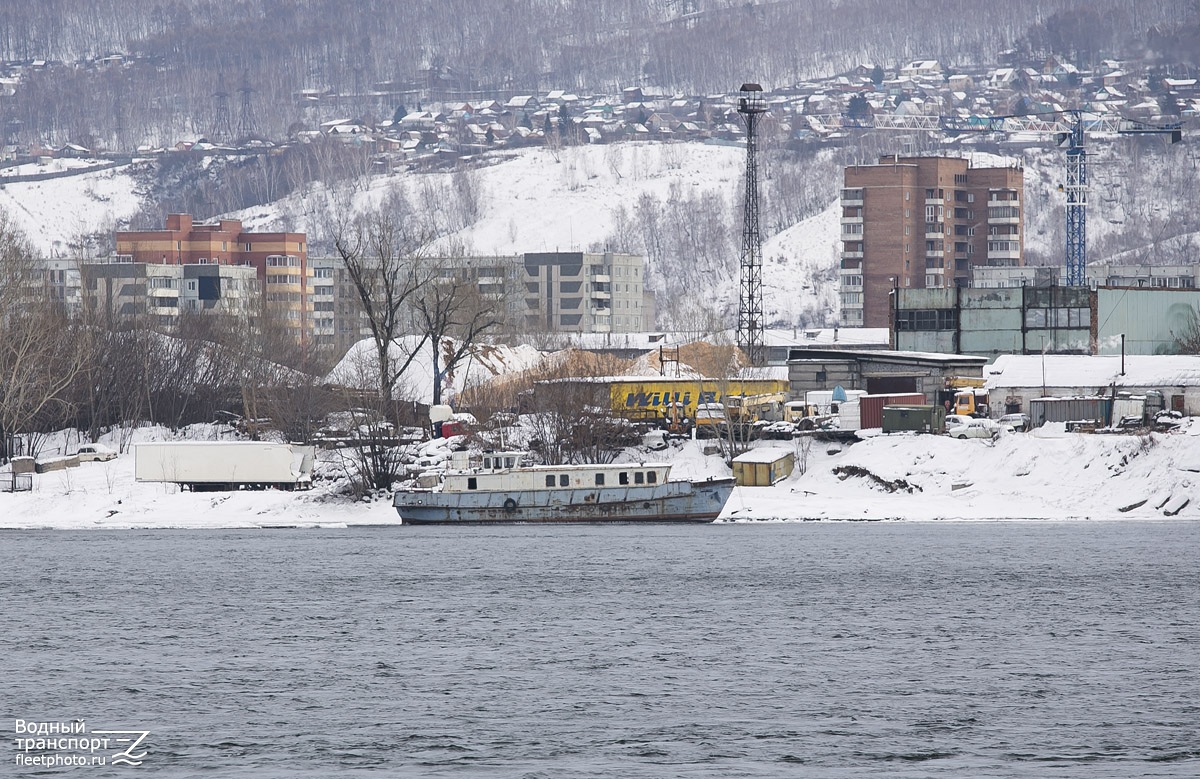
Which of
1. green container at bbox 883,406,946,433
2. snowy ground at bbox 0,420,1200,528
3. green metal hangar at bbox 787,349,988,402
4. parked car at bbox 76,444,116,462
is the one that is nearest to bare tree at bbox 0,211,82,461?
parked car at bbox 76,444,116,462

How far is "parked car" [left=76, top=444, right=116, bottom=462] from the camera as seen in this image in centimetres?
10156

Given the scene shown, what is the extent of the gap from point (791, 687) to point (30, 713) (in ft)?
58.8

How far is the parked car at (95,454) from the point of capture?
101562mm

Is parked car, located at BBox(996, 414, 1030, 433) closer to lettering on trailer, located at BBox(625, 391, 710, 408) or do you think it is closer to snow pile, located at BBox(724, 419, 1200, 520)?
snow pile, located at BBox(724, 419, 1200, 520)

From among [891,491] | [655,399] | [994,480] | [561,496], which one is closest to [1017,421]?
[994,480]

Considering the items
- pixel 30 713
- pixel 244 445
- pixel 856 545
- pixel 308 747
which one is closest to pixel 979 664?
pixel 308 747

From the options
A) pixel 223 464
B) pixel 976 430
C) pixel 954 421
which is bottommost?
pixel 223 464

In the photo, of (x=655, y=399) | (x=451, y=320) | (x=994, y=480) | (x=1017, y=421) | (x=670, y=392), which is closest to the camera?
(x=994, y=480)

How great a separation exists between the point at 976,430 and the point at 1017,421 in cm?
767

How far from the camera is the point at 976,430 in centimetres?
9250

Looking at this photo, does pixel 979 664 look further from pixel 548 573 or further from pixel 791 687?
pixel 548 573

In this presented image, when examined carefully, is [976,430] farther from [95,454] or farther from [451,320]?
[95,454]

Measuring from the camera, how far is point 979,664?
47.5 meters

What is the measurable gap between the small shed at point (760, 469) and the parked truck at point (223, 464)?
74.4ft
